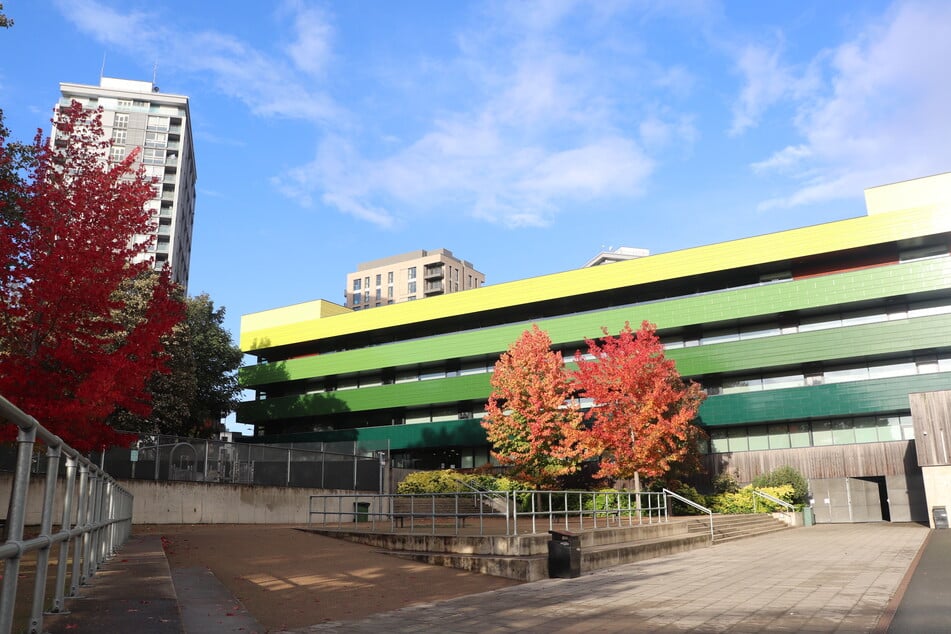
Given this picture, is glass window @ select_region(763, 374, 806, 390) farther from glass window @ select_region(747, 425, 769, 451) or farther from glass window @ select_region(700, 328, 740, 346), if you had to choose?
glass window @ select_region(700, 328, 740, 346)

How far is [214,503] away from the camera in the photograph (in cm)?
2598

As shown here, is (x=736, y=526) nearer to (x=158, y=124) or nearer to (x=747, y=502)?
(x=747, y=502)

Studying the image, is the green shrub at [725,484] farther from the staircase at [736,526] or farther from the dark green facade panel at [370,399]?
the dark green facade panel at [370,399]

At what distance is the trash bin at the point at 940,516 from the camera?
96.5 feet

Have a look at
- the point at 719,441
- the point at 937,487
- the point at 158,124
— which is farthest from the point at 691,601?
the point at 158,124

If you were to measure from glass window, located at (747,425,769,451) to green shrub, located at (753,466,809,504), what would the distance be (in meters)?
3.13

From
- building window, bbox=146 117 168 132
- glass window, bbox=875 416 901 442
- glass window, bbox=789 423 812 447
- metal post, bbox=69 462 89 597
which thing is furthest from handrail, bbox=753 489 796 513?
building window, bbox=146 117 168 132

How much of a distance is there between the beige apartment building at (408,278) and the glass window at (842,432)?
78630 mm

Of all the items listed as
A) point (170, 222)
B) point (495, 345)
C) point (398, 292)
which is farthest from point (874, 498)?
point (398, 292)

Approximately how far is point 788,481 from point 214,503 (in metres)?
27.8

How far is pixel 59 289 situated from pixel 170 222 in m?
81.1

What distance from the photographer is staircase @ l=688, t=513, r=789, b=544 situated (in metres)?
24.4

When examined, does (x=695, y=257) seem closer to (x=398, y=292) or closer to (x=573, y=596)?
(x=573, y=596)

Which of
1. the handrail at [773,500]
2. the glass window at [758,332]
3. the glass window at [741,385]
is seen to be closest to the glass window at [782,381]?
the glass window at [741,385]
